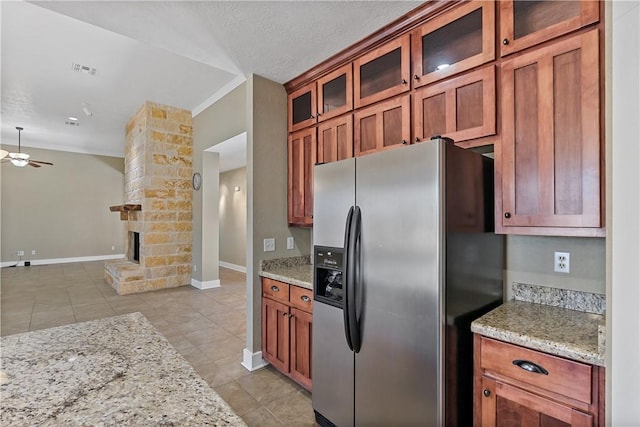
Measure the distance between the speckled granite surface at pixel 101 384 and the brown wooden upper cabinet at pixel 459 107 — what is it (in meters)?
1.72

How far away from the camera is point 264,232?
112 inches

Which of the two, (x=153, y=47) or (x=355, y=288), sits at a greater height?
(x=153, y=47)

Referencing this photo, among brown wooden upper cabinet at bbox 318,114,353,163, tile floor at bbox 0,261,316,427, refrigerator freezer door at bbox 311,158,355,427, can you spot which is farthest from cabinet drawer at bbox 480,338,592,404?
brown wooden upper cabinet at bbox 318,114,353,163

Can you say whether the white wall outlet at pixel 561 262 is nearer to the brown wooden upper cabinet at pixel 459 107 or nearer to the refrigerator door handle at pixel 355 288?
the brown wooden upper cabinet at pixel 459 107

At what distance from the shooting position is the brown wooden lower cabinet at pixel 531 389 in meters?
1.15

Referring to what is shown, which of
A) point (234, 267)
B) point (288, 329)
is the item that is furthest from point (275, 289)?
point (234, 267)

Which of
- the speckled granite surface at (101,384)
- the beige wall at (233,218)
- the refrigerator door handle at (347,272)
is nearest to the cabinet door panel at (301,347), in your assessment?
the refrigerator door handle at (347,272)

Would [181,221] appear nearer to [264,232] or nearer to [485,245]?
[264,232]

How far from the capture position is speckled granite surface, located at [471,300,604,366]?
3.83ft

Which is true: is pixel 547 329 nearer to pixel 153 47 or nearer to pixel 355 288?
pixel 355 288

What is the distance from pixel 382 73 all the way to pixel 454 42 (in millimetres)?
523

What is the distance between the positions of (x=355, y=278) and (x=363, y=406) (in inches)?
28.0

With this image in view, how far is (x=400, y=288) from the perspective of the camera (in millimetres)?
1526

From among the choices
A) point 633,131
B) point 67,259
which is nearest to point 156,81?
point 633,131
